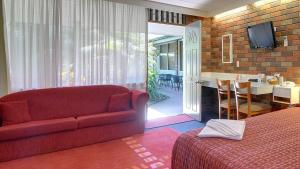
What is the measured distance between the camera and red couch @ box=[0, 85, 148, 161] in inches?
105

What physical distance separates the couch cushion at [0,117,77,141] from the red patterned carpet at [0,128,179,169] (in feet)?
1.05

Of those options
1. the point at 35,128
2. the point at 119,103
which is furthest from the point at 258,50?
the point at 35,128

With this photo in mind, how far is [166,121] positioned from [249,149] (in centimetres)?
314

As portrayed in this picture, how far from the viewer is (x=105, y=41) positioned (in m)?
3.82

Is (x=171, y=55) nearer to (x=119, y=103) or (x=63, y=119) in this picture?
(x=119, y=103)

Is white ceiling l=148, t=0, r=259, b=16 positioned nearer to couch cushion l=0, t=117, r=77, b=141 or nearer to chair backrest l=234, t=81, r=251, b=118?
chair backrest l=234, t=81, r=251, b=118

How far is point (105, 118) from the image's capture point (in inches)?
125

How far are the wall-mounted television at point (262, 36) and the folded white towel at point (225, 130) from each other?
234cm

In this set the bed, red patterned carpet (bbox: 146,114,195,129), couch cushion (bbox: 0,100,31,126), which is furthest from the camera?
red patterned carpet (bbox: 146,114,195,129)

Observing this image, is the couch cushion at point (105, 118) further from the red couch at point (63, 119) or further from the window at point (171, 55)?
the window at point (171, 55)

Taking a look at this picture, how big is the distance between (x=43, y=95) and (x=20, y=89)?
0.42m

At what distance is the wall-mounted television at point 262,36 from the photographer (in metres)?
3.38

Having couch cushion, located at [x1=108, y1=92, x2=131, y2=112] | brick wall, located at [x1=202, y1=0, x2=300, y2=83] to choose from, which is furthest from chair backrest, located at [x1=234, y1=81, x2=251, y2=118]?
couch cushion, located at [x1=108, y1=92, x2=131, y2=112]

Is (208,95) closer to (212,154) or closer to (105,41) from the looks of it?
(105,41)
